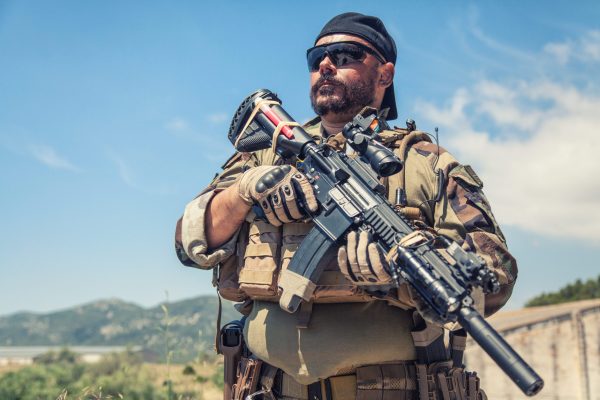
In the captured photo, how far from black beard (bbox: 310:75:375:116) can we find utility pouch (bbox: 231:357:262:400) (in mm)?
1446

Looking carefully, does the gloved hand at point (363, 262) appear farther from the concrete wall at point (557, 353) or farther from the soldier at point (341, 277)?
the concrete wall at point (557, 353)

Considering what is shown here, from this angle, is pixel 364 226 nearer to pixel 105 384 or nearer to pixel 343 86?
pixel 343 86

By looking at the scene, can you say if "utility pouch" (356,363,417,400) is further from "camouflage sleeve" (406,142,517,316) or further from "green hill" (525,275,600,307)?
"green hill" (525,275,600,307)

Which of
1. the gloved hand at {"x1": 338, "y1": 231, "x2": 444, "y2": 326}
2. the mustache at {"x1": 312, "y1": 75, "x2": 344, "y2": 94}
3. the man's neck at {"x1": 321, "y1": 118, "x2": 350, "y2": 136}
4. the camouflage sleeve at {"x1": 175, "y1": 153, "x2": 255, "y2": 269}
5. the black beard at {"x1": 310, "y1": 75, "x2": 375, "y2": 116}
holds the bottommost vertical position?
the gloved hand at {"x1": 338, "y1": 231, "x2": 444, "y2": 326}

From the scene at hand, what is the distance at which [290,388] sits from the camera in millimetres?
3396

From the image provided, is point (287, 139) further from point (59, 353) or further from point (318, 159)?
point (59, 353)

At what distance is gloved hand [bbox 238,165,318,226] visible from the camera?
3.32m

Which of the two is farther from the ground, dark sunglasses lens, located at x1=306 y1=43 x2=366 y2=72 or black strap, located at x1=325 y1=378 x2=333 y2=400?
dark sunglasses lens, located at x1=306 y1=43 x2=366 y2=72

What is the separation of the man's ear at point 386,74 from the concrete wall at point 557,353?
9281mm

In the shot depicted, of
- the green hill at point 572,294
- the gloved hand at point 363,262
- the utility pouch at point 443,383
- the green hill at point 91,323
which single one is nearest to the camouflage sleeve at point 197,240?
the gloved hand at point 363,262

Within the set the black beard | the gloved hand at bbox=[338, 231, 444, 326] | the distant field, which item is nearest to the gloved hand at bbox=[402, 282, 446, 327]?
the gloved hand at bbox=[338, 231, 444, 326]

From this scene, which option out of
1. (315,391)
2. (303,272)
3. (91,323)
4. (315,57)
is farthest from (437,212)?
(91,323)

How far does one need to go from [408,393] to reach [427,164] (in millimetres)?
1128

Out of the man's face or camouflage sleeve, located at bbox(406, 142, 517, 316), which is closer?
camouflage sleeve, located at bbox(406, 142, 517, 316)
